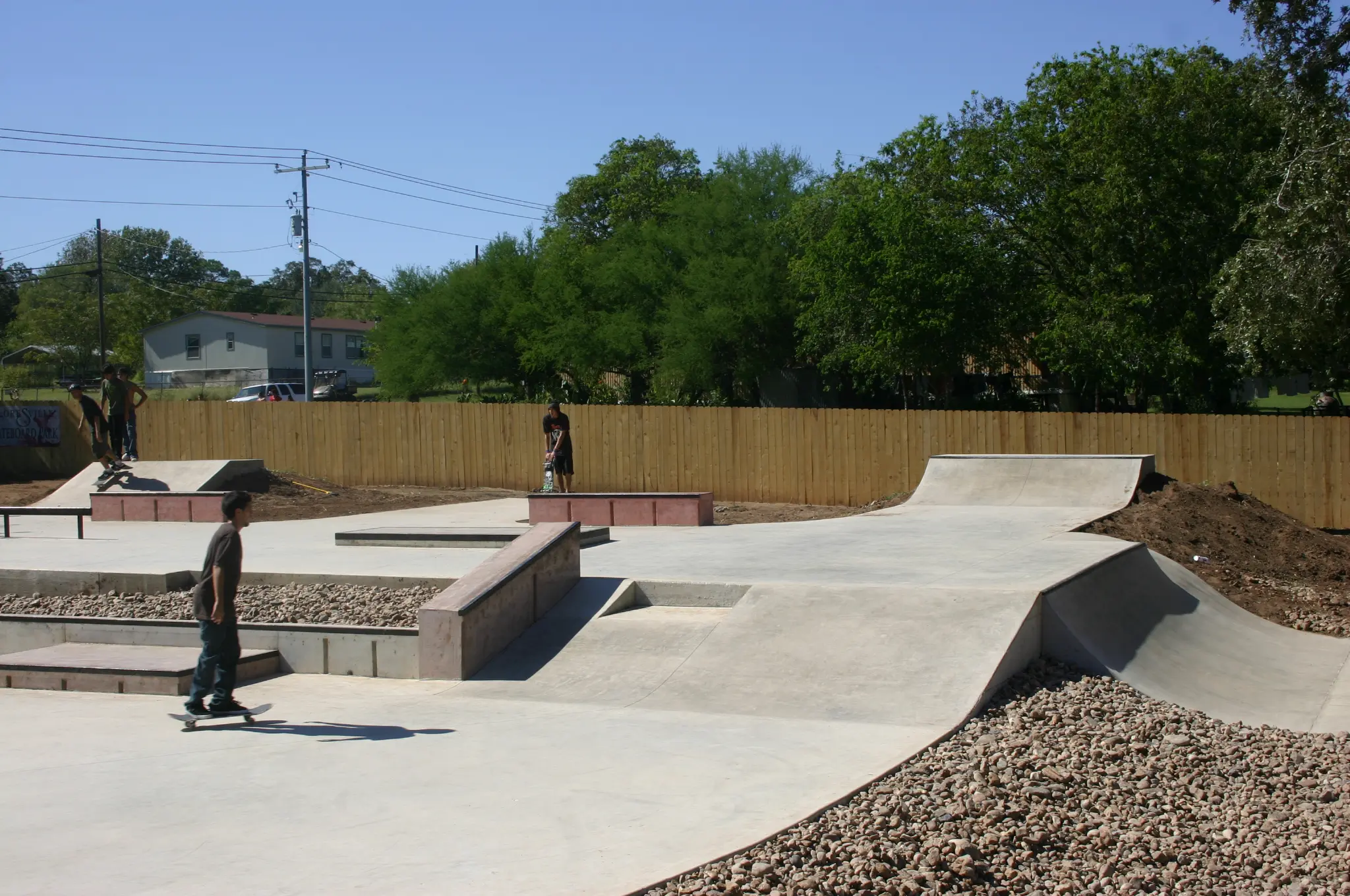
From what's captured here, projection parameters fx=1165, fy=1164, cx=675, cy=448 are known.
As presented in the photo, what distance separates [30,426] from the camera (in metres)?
27.6

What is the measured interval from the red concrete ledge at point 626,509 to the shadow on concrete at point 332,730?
870 cm

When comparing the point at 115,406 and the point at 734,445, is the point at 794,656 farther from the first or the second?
the point at 115,406

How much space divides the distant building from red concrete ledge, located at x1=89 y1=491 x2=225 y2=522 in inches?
1869

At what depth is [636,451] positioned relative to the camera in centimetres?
2305

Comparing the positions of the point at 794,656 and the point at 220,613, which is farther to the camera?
the point at 794,656

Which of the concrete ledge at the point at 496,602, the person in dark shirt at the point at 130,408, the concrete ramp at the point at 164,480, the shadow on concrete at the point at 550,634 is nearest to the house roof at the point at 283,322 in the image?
the person in dark shirt at the point at 130,408

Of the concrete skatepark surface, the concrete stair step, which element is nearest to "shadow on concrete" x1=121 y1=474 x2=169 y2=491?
the concrete skatepark surface

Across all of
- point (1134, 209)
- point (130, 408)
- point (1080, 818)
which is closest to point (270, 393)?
point (130, 408)

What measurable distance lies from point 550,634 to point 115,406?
14.5m

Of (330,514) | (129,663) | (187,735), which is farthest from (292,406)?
(187,735)

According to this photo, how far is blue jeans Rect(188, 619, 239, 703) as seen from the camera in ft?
24.7

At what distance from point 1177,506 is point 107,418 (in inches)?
744

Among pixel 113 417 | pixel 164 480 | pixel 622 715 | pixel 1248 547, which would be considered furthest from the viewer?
→ pixel 113 417

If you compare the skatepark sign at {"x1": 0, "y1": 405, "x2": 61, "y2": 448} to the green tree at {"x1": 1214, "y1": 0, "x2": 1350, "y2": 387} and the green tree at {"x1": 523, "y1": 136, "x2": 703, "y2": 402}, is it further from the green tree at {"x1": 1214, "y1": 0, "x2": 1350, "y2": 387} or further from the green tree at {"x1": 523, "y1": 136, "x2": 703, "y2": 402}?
the green tree at {"x1": 1214, "y1": 0, "x2": 1350, "y2": 387}
